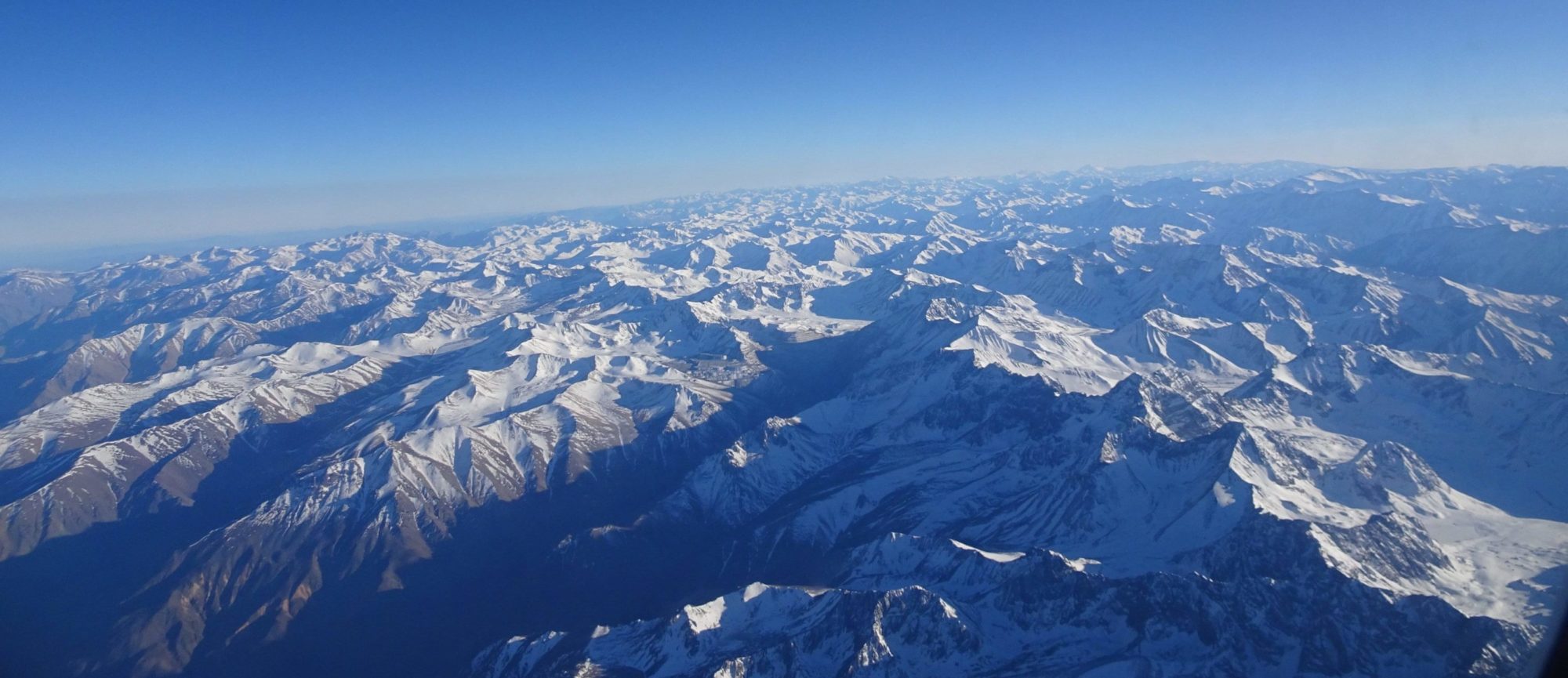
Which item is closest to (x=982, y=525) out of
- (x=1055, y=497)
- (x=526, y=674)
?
(x=1055, y=497)

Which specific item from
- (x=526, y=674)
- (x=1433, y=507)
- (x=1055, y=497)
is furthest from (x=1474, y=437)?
(x=526, y=674)

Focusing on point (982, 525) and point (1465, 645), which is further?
point (982, 525)

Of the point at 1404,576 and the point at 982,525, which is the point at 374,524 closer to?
the point at 982,525

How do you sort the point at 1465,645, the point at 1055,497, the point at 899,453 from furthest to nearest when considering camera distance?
the point at 899,453 → the point at 1055,497 → the point at 1465,645

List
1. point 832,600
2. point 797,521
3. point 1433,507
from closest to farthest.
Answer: point 832,600 → point 1433,507 → point 797,521

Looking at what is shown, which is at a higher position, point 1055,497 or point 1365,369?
point 1365,369

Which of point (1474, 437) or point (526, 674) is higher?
point (1474, 437)

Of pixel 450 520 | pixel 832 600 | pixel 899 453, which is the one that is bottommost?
pixel 450 520

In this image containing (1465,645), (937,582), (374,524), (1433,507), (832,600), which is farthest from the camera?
(374,524)

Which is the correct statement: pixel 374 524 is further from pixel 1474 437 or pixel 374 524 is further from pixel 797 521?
pixel 1474 437
